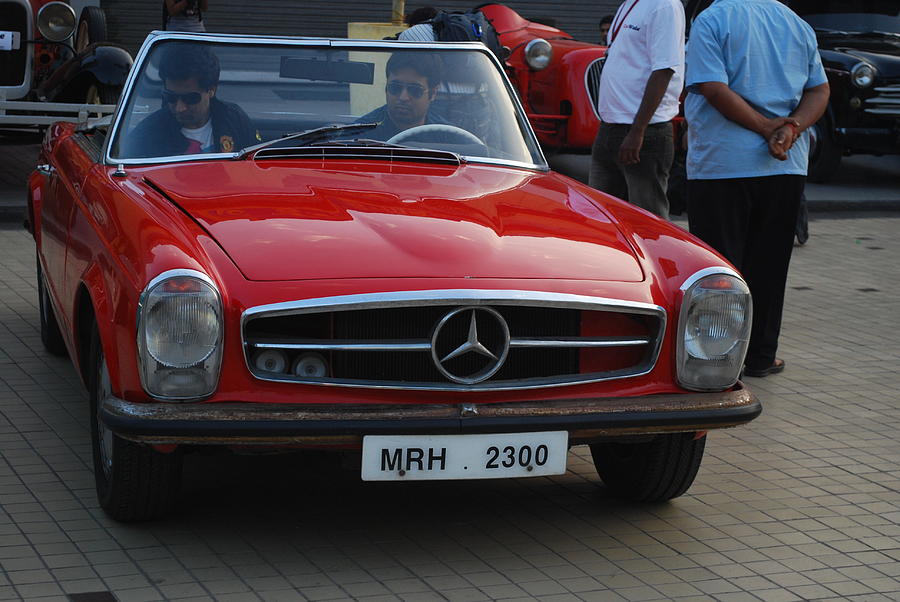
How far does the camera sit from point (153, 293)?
3721mm

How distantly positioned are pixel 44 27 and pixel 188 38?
693cm

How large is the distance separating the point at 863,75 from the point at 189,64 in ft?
29.4

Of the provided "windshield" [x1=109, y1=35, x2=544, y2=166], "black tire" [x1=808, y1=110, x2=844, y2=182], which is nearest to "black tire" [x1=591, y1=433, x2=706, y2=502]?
→ "windshield" [x1=109, y1=35, x2=544, y2=166]

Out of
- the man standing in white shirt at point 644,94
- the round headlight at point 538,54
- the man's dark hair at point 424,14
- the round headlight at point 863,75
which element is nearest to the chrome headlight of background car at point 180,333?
the man standing in white shirt at point 644,94

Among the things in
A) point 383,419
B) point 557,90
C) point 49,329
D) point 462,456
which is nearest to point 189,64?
point 49,329

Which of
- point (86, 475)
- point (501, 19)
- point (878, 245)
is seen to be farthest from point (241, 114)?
point (501, 19)

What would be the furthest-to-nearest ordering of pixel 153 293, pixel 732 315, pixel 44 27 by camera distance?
pixel 44 27, pixel 732 315, pixel 153 293

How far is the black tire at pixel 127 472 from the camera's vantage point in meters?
4.03

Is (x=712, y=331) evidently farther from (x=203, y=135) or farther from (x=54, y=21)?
(x=54, y=21)

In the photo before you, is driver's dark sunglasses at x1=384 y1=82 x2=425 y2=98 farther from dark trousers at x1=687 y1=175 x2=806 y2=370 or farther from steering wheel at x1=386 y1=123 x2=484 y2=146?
dark trousers at x1=687 y1=175 x2=806 y2=370

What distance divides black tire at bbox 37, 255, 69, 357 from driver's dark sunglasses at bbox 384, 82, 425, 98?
2003 millimetres

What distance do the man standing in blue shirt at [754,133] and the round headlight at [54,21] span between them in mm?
6951

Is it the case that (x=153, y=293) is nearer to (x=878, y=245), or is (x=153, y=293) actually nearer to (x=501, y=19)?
(x=878, y=245)

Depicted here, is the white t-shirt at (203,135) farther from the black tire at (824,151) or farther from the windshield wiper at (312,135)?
the black tire at (824,151)
